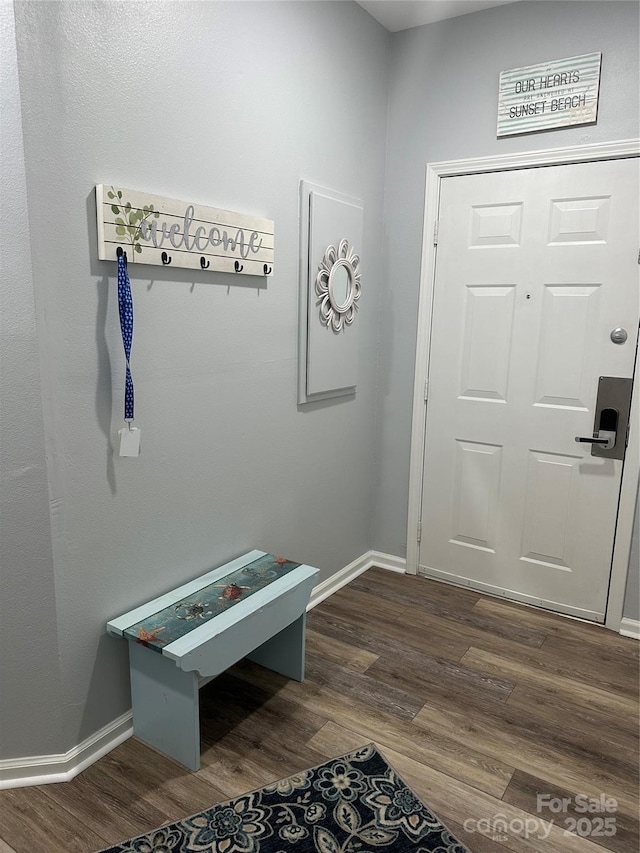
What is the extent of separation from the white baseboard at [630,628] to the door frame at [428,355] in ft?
0.07

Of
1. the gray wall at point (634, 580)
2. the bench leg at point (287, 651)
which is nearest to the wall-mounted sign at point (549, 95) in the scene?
the gray wall at point (634, 580)

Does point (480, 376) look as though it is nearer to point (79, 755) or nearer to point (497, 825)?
point (497, 825)

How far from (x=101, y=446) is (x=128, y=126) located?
939mm

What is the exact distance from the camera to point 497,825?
1.73 metres

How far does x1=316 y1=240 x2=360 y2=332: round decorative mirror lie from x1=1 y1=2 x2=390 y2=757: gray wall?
0.20 m

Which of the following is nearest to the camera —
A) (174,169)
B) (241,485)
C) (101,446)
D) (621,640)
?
(101,446)

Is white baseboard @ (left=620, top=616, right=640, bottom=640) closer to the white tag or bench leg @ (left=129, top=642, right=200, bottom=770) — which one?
bench leg @ (left=129, top=642, right=200, bottom=770)

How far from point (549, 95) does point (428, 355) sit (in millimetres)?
1261

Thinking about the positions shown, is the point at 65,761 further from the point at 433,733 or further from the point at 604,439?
the point at 604,439

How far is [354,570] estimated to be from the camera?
3297 millimetres

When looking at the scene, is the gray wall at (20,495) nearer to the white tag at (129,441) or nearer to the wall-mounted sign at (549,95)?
the white tag at (129,441)

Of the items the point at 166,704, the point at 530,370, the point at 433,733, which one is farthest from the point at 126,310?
the point at 530,370

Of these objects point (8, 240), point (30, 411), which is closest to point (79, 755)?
point (30, 411)

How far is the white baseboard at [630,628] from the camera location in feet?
8.96
